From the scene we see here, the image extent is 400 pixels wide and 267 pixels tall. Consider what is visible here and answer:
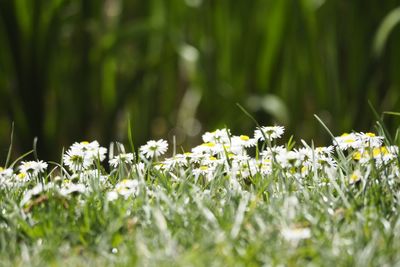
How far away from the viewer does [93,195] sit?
75.4 inches

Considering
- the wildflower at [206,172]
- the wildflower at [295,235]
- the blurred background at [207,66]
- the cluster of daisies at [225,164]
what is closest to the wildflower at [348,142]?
the cluster of daisies at [225,164]

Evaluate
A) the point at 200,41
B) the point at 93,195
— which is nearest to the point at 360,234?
the point at 93,195

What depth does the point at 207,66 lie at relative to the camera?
488 cm

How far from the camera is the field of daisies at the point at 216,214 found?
4.92 feet

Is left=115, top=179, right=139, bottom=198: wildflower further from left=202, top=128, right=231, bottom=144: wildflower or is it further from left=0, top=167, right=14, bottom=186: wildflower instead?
left=202, top=128, right=231, bottom=144: wildflower

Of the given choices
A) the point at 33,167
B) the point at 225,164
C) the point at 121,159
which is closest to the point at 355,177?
the point at 225,164

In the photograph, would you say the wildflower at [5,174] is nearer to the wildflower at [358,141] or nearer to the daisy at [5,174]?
the daisy at [5,174]

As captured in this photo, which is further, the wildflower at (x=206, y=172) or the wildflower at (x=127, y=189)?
the wildflower at (x=206, y=172)

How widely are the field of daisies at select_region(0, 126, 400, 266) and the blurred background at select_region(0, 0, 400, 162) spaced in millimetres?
2341

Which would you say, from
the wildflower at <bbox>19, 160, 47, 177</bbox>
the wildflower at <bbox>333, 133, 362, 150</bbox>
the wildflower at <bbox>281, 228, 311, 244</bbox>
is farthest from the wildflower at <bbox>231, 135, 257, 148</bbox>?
the wildflower at <bbox>281, 228, 311, 244</bbox>

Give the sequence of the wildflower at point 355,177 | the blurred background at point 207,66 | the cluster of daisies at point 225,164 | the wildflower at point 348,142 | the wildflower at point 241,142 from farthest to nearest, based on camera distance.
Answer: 1. the blurred background at point 207,66
2. the wildflower at point 241,142
3. the wildflower at point 348,142
4. the cluster of daisies at point 225,164
5. the wildflower at point 355,177

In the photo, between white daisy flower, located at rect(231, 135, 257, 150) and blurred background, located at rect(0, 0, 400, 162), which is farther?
blurred background, located at rect(0, 0, 400, 162)

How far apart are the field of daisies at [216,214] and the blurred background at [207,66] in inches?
92.2

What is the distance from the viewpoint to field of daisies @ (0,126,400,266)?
4.92ft
